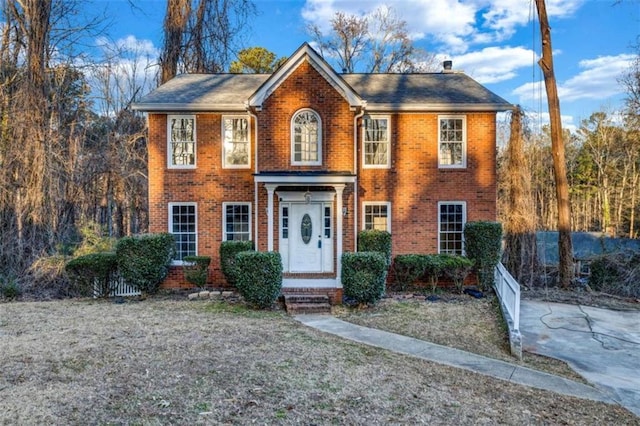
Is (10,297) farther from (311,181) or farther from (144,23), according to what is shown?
(144,23)

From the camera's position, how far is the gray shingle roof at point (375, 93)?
39.5 feet

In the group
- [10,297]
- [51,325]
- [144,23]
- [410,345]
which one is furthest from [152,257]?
[144,23]

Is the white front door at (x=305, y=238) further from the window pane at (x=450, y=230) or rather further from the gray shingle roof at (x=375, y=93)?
the window pane at (x=450, y=230)

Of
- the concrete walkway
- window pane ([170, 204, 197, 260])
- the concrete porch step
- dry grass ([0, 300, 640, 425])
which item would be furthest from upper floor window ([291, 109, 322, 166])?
dry grass ([0, 300, 640, 425])

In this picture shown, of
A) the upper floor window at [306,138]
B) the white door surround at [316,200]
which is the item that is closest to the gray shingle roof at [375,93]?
the upper floor window at [306,138]

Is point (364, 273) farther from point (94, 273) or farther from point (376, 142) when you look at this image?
point (94, 273)

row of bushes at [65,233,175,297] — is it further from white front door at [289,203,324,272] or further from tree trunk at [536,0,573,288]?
tree trunk at [536,0,573,288]

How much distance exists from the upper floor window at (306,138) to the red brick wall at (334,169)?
16 centimetres

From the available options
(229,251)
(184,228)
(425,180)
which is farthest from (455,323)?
(184,228)

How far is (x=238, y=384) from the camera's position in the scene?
4793 millimetres

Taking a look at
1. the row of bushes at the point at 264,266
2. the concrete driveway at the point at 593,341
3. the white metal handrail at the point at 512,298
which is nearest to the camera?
the concrete driveway at the point at 593,341

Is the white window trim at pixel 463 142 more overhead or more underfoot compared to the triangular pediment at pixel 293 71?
more underfoot

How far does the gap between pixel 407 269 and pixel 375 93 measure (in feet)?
19.6

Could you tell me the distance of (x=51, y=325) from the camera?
7.63 m
